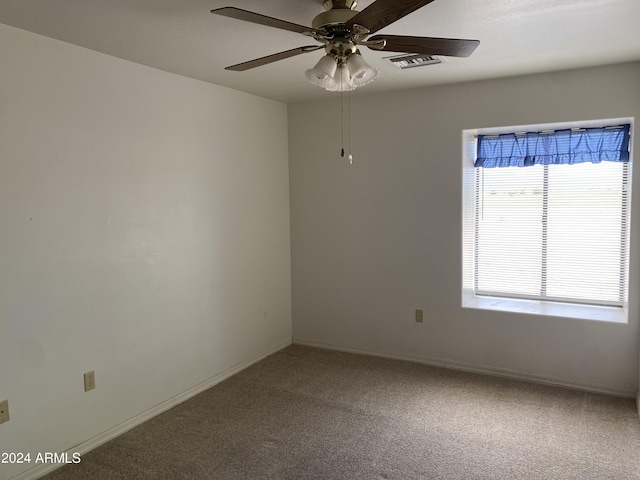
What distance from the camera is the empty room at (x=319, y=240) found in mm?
2494

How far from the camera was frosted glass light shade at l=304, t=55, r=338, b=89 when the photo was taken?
2141 mm

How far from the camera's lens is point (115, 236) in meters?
3.01

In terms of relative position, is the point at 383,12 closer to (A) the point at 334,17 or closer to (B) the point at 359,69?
(A) the point at 334,17

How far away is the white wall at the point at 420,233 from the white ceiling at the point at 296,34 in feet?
1.12

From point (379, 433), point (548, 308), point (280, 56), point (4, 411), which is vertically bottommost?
point (379, 433)

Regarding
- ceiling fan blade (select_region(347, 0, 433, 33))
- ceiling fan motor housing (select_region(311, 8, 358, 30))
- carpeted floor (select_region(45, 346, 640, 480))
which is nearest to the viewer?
ceiling fan blade (select_region(347, 0, 433, 33))

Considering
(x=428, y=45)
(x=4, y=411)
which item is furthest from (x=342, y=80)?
(x=4, y=411)

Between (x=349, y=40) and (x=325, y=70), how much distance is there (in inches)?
7.3

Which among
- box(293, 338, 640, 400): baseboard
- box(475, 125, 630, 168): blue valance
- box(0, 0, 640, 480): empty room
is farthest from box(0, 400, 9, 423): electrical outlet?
box(475, 125, 630, 168): blue valance

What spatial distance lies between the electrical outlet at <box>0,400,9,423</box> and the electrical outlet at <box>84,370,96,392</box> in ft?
1.45

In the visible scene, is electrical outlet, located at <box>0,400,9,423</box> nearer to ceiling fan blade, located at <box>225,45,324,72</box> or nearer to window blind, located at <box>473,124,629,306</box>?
ceiling fan blade, located at <box>225,45,324,72</box>

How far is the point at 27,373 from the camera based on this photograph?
2.55 m

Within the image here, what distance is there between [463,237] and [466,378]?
1.14 metres

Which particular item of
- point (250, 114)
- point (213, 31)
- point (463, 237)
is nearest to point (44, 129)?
point (213, 31)
